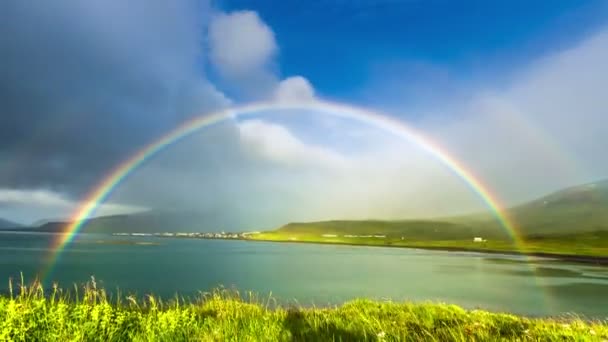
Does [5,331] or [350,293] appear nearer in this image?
[5,331]

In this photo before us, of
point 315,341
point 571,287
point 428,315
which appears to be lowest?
point 571,287

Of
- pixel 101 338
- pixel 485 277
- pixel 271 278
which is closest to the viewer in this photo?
pixel 101 338

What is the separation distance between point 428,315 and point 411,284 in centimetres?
4651

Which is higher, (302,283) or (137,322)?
(137,322)

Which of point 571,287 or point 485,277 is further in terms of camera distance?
point 485,277

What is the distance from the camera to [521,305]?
4031cm

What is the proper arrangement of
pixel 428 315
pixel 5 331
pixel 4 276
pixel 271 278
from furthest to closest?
1. pixel 271 278
2. pixel 4 276
3. pixel 428 315
4. pixel 5 331

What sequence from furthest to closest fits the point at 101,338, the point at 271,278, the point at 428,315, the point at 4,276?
the point at 271,278, the point at 4,276, the point at 428,315, the point at 101,338

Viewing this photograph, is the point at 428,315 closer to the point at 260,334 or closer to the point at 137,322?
the point at 260,334

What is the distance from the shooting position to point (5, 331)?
609 cm

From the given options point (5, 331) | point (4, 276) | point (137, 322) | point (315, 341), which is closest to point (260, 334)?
point (315, 341)

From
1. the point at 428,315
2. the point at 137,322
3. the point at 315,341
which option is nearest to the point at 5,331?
the point at 137,322

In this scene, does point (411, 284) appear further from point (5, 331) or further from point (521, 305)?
point (5, 331)

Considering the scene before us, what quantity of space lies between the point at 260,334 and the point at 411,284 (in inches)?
2123
